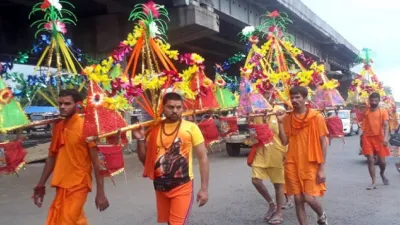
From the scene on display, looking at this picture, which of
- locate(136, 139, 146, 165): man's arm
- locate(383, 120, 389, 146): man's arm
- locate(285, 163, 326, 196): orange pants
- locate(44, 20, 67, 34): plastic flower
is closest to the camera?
locate(136, 139, 146, 165): man's arm

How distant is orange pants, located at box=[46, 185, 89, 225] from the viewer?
4.31 meters

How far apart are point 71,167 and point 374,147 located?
627cm

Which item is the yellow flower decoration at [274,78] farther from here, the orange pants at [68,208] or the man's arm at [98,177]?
the orange pants at [68,208]

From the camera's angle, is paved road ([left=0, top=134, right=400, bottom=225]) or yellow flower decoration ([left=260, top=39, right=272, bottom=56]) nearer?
paved road ([left=0, top=134, right=400, bottom=225])

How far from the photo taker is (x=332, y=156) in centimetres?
1499

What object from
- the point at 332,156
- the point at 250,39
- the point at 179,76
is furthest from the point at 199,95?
the point at 332,156

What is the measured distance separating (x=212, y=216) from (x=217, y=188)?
237 centimetres

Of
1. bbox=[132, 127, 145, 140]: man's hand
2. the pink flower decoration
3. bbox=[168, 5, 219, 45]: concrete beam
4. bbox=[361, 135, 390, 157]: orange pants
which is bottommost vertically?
bbox=[361, 135, 390, 157]: orange pants

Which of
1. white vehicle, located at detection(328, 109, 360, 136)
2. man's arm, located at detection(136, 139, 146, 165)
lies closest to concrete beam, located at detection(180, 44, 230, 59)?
white vehicle, located at detection(328, 109, 360, 136)

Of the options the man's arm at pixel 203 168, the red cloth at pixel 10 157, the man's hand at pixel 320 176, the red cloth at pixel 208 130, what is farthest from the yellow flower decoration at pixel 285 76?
the red cloth at pixel 10 157

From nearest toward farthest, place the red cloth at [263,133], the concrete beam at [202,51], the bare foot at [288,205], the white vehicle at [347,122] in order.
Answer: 1. the red cloth at [263,133]
2. the bare foot at [288,205]
3. the concrete beam at [202,51]
4. the white vehicle at [347,122]

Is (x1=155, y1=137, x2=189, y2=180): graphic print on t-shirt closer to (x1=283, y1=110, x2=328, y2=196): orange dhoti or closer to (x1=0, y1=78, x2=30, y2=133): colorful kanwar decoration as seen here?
(x1=0, y1=78, x2=30, y2=133): colorful kanwar decoration

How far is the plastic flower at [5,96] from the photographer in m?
4.39

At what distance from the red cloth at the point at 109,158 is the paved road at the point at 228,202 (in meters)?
2.12
